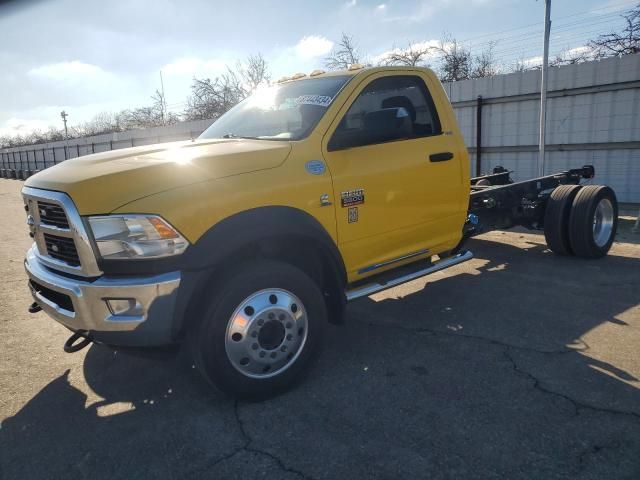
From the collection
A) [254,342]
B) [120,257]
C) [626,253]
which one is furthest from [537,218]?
[120,257]

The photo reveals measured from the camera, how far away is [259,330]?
3.10 m

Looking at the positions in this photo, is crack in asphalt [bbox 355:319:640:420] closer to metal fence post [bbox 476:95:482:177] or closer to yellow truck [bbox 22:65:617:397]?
yellow truck [bbox 22:65:617:397]

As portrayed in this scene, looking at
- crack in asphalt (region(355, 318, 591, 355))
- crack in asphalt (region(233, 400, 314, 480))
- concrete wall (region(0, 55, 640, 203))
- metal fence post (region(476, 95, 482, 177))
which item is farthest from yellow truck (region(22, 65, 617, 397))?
metal fence post (region(476, 95, 482, 177))

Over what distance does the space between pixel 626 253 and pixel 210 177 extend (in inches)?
237

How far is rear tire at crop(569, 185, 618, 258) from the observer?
243 inches

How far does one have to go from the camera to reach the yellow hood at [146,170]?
278 centimetres

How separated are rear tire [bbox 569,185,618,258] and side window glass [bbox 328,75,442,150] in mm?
2845

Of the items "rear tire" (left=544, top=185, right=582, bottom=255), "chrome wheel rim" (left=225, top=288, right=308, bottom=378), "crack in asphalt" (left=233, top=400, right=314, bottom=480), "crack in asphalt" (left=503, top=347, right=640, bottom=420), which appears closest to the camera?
"crack in asphalt" (left=233, top=400, right=314, bottom=480)

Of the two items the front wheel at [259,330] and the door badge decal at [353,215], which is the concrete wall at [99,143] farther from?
the front wheel at [259,330]

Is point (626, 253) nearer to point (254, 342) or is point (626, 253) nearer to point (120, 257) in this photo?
point (254, 342)

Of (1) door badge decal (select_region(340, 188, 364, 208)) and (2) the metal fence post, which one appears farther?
(2) the metal fence post

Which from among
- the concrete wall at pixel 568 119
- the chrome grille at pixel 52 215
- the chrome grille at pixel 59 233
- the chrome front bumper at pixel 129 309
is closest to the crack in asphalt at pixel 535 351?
the chrome front bumper at pixel 129 309

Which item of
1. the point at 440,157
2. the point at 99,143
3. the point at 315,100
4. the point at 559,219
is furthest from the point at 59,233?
the point at 99,143

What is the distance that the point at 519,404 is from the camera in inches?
120
